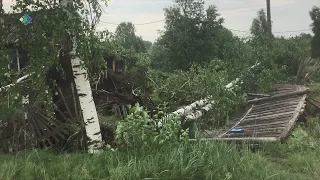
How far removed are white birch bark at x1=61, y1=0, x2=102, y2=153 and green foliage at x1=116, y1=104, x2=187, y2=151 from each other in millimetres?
618

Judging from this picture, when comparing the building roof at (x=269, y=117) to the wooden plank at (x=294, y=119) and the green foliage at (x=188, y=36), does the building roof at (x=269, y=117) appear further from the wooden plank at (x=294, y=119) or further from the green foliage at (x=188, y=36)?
the green foliage at (x=188, y=36)

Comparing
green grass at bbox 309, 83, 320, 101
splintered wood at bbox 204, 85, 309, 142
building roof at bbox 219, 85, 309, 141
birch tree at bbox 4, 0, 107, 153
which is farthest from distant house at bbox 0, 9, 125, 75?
green grass at bbox 309, 83, 320, 101

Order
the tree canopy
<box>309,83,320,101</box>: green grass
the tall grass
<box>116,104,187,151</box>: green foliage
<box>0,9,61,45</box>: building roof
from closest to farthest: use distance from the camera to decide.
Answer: the tall grass, <box>116,104,187,151</box>: green foliage, <box>0,9,61,45</box>: building roof, <box>309,83,320,101</box>: green grass, the tree canopy

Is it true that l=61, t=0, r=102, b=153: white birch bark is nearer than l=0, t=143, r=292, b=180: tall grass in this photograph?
No

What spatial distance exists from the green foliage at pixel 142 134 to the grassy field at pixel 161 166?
0.12 metres

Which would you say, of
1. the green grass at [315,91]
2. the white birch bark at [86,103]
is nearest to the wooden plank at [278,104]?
the green grass at [315,91]

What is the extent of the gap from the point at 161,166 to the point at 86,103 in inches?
66.8

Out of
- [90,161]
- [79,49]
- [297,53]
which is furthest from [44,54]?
[297,53]

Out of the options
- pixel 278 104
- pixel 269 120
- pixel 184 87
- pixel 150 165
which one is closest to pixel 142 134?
pixel 150 165

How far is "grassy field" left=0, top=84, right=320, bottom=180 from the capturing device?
4227 mm

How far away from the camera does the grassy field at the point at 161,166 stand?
4227mm

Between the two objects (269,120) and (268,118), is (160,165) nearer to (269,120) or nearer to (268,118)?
(269,120)

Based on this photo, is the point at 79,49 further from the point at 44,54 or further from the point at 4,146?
the point at 4,146

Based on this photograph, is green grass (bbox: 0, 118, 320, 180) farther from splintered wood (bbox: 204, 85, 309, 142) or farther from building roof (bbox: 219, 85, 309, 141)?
building roof (bbox: 219, 85, 309, 141)
